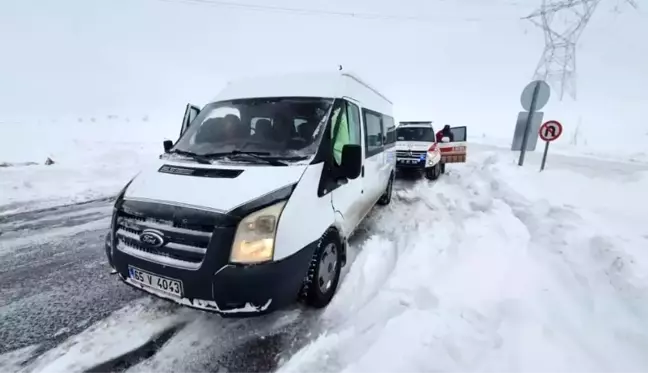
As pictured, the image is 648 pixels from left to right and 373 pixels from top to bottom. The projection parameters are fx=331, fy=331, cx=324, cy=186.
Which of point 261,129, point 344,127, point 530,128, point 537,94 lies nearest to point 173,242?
point 261,129

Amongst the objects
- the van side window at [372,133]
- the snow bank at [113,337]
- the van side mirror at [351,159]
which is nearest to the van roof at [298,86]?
the van side window at [372,133]

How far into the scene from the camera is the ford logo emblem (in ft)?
8.30

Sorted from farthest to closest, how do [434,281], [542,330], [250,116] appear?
[250,116]
[434,281]
[542,330]

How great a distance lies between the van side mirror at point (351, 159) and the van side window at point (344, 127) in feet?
0.69

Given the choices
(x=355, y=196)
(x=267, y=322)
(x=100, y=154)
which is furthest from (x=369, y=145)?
(x=100, y=154)

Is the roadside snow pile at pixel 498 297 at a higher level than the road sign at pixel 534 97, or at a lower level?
lower

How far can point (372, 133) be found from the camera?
207 inches

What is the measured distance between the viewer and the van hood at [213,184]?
2555mm

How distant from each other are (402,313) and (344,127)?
2.04 meters

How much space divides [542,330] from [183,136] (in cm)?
414

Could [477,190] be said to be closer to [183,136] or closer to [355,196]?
[355,196]

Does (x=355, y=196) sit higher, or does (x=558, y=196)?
(x=355, y=196)

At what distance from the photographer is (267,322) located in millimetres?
3096

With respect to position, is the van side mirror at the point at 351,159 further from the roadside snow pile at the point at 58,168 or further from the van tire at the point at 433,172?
the van tire at the point at 433,172
